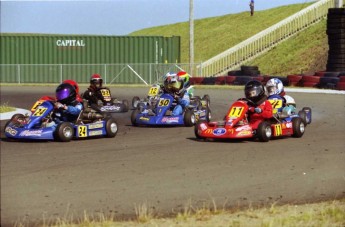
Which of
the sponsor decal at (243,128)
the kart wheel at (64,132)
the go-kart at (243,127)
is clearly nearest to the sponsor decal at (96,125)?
the kart wheel at (64,132)

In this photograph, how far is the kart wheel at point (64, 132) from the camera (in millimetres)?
13703

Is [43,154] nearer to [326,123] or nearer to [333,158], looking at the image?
[333,158]

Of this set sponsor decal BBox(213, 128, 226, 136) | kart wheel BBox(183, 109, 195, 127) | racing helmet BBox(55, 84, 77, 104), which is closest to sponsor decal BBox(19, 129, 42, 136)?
racing helmet BBox(55, 84, 77, 104)

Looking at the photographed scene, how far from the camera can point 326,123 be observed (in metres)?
17.7

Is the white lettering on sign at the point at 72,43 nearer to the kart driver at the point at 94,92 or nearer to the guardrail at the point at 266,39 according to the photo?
the guardrail at the point at 266,39

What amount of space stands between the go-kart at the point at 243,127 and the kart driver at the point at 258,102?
2.8 inches

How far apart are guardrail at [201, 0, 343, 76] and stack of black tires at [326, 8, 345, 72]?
12490 mm

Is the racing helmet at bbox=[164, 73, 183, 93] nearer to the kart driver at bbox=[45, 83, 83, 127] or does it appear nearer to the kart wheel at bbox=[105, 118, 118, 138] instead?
the kart wheel at bbox=[105, 118, 118, 138]

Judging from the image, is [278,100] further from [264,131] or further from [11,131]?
[11,131]

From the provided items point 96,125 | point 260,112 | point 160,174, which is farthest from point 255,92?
point 160,174

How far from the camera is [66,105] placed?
46.8 feet

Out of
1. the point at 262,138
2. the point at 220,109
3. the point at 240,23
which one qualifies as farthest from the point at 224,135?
the point at 240,23

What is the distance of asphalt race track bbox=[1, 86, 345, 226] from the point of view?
8445mm

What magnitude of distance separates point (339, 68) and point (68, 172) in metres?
25.2
